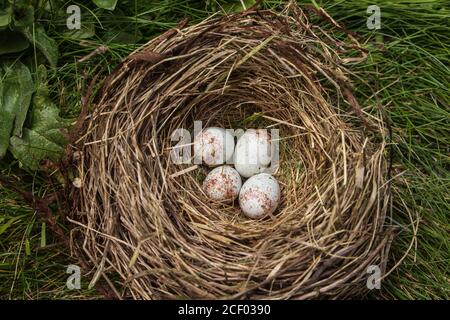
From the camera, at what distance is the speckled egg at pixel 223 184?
2268 mm

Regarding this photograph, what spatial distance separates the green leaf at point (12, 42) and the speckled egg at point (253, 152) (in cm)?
82

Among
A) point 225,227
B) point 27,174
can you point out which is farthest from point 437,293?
point 27,174

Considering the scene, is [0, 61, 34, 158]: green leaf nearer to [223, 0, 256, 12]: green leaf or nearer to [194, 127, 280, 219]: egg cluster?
[194, 127, 280, 219]: egg cluster

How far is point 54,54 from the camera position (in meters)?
2.32

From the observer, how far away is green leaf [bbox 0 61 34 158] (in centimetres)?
225

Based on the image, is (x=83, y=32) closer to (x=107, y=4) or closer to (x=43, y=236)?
(x=107, y=4)

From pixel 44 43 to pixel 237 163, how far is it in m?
0.78

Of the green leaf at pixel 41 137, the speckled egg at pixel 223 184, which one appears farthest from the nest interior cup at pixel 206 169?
the green leaf at pixel 41 137

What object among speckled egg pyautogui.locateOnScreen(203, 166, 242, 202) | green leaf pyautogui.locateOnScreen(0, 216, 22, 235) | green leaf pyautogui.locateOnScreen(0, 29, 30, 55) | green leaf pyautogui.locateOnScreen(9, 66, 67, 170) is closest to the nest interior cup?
speckled egg pyautogui.locateOnScreen(203, 166, 242, 202)

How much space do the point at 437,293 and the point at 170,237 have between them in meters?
0.87

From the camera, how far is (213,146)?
7.54 feet

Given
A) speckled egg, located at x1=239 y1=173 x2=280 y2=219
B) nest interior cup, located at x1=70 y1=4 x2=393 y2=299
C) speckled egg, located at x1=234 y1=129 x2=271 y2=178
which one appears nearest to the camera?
nest interior cup, located at x1=70 y1=4 x2=393 y2=299

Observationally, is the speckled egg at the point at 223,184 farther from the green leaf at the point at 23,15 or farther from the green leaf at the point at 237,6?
the green leaf at the point at 23,15

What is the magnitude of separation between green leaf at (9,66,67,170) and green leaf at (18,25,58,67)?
100 mm
